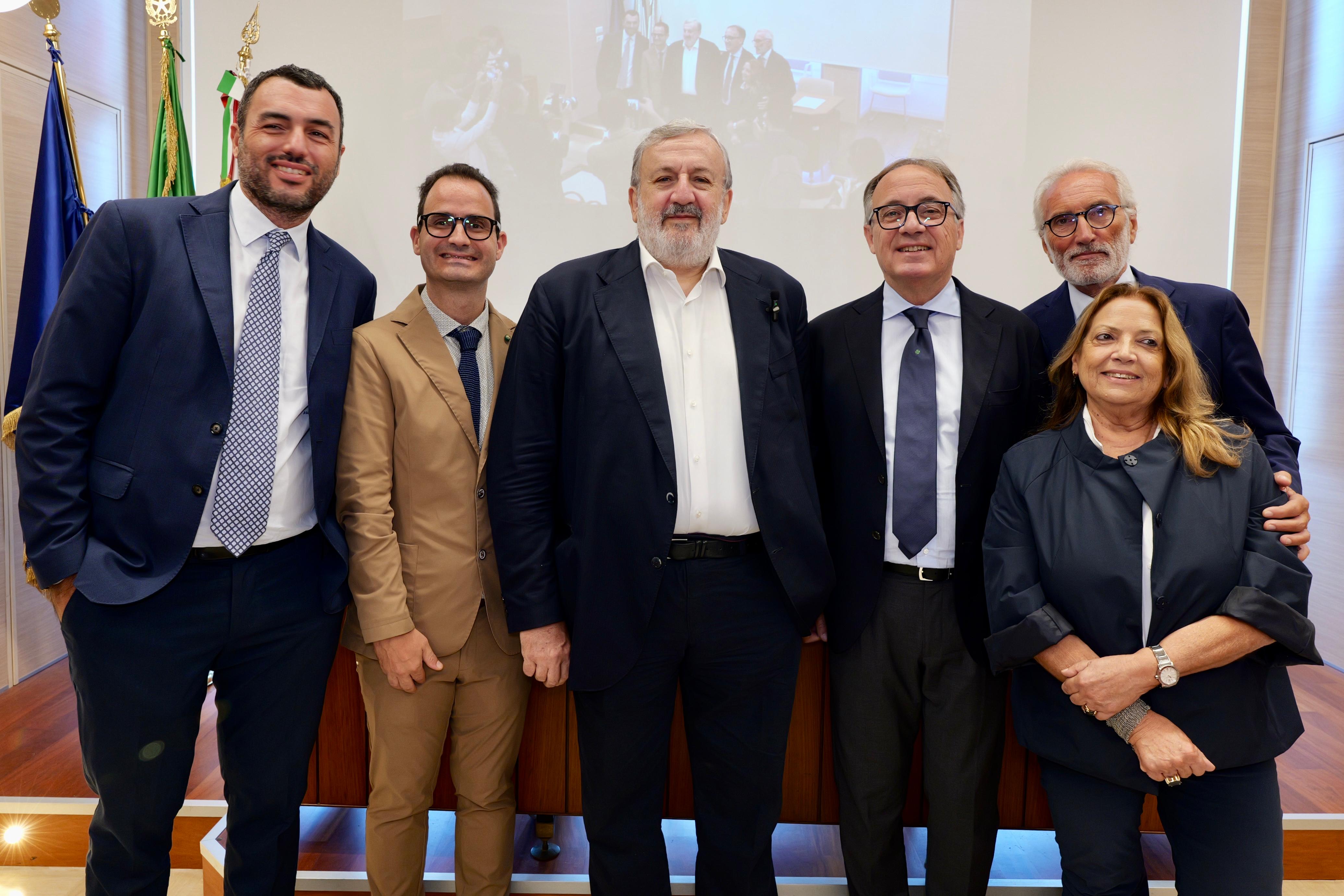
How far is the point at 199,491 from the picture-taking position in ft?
5.41

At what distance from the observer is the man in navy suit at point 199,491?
1.62 meters

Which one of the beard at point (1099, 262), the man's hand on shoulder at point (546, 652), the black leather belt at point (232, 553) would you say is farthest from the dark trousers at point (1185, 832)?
the black leather belt at point (232, 553)

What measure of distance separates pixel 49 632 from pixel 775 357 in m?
4.24

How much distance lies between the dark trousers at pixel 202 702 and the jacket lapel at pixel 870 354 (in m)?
1.45

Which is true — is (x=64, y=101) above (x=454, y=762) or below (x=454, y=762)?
above

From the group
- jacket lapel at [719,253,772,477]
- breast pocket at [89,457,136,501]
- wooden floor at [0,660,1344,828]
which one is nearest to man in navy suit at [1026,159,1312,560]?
jacket lapel at [719,253,772,477]

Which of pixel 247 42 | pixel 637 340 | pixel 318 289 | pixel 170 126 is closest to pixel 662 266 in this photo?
pixel 637 340

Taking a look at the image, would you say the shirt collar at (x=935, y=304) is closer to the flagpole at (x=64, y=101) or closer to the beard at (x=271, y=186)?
the beard at (x=271, y=186)

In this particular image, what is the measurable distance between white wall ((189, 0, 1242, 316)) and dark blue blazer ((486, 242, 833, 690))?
2.46 metres

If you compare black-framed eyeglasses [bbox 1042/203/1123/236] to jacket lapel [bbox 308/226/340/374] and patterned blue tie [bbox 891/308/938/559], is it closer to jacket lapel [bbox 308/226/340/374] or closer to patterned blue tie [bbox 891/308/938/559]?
patterned blue tie [bbox 891/308/938/559]

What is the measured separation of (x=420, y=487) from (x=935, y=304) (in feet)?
4.74

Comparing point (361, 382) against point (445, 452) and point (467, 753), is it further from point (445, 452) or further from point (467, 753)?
point (467, 753)

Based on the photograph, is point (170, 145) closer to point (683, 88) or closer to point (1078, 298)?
point (683, 88)

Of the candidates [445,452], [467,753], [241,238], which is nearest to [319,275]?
[241,238]
